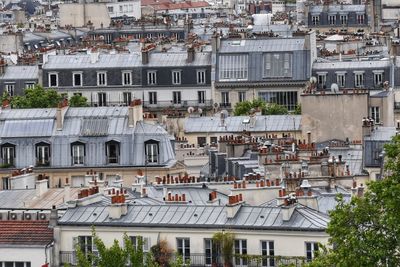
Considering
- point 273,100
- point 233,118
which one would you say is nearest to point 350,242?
point 233,118

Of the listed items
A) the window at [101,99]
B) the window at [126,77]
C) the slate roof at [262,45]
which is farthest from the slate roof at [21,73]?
the slate roof at [262,45]

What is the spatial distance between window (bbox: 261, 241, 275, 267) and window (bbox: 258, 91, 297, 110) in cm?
5796

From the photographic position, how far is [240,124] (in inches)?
3974

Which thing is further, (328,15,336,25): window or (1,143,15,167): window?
(328,15,336,25): window

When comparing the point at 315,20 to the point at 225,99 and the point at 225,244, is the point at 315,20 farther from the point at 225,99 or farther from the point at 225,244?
the point at 225,244

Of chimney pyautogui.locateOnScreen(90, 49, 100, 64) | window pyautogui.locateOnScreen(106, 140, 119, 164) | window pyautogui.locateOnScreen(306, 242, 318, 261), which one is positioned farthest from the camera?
chimney pyautogui.locateOnScreen(90, 49, 100, 64)

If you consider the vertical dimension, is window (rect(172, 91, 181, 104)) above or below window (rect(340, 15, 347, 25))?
above

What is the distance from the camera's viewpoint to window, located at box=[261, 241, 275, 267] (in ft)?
198

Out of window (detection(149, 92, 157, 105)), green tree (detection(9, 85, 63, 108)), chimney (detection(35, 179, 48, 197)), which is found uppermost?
chimney (detection(35, 179, 48, 197))

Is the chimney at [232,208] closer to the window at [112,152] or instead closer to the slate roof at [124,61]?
the window at [112,152]

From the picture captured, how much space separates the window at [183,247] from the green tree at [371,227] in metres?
11.2

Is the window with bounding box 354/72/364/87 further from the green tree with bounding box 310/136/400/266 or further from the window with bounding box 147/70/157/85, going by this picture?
the green tree with bounding box 310/136/400/266

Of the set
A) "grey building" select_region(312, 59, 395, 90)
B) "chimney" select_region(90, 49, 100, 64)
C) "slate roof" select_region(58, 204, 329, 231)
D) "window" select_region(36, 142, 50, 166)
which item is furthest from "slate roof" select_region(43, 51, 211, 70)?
"slate roof" select_region(58, 204, 329, 231)

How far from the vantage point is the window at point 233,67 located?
120 meters
